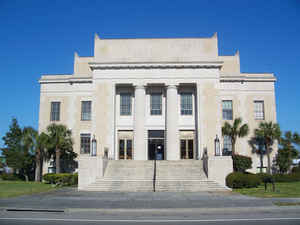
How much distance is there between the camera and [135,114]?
107 feet

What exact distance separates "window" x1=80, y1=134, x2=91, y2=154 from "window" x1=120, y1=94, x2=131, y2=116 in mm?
6316

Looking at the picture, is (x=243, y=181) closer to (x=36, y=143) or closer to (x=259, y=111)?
(x=259, y=111)

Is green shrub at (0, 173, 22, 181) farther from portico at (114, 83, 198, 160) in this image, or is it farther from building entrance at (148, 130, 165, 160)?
building entrance at (148, 130, 165, 160)

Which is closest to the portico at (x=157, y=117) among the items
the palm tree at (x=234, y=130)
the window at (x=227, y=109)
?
the palm tree at (x=234, y=130)

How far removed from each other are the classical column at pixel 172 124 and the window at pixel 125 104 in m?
4.60

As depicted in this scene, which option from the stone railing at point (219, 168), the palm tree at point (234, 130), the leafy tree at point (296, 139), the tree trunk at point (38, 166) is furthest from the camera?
the leafy tree at point (296, 139)

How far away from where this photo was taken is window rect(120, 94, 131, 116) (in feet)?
111

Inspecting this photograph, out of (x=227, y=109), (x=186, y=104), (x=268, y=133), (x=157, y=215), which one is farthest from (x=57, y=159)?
(x=157, y=215)

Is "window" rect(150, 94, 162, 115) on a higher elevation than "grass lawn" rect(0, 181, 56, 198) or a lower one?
higher

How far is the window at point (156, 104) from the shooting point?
33.7 meters

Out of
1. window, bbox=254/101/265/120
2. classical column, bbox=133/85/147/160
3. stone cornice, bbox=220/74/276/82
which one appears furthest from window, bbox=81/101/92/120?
window, bbox=254/101/265/120

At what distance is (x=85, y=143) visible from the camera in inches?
1458

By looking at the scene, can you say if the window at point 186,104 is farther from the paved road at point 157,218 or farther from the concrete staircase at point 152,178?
the paved road at point 157,218

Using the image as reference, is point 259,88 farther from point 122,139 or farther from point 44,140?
point 44,140
